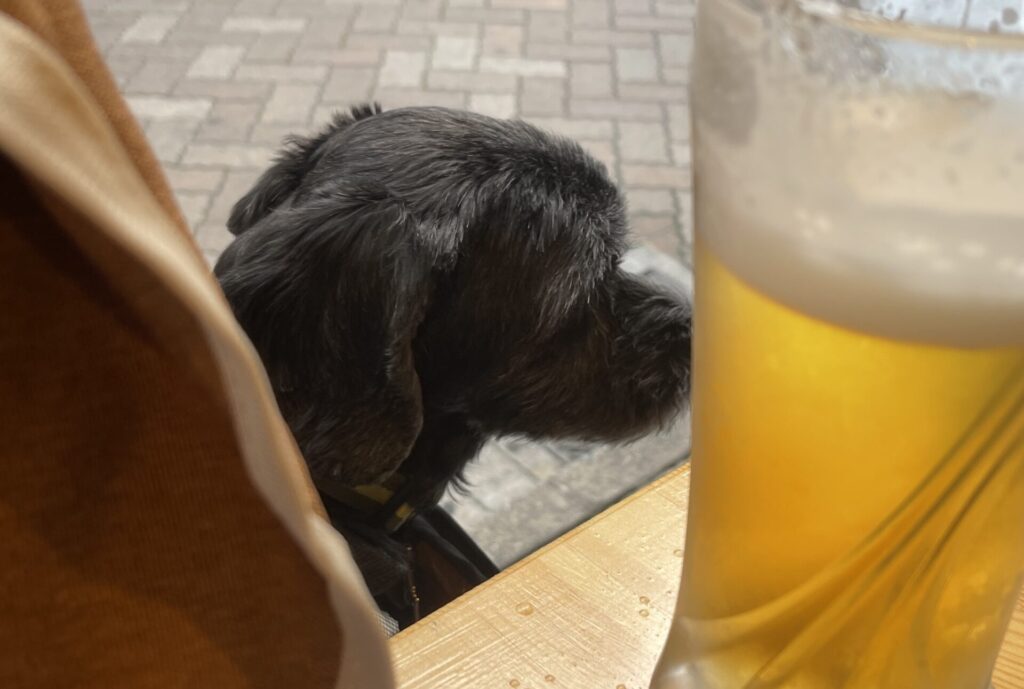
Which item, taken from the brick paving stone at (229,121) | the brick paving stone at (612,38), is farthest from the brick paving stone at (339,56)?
the brick paving stone at (612,38)

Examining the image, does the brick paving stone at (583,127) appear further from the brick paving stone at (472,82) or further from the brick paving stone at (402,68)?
the brick paving stone at (402,68)

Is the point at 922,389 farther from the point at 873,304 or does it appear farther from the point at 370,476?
the point at 370,476

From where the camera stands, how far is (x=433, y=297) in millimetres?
988

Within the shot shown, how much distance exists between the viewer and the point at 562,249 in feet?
3.25

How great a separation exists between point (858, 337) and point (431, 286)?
683 mm

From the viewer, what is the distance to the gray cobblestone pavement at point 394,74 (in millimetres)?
2471

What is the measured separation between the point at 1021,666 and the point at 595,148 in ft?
6.96

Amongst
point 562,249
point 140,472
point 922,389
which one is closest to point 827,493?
point 922,389

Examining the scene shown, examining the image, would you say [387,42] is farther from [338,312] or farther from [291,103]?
[338,312]

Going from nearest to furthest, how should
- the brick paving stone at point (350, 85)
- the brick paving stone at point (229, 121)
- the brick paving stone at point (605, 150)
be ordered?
the brick paving stone at point (605, 150) → the brick paving stone at point (229, 121) → the brick paving stone at point (350, 85)

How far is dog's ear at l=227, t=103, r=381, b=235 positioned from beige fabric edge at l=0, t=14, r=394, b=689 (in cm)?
84

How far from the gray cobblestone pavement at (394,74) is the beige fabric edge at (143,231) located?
1718mm

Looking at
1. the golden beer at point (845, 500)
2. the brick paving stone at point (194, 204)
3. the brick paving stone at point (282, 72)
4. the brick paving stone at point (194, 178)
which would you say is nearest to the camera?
the golden beer at point (845, 500)

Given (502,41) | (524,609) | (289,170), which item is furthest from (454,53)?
(524,609)
